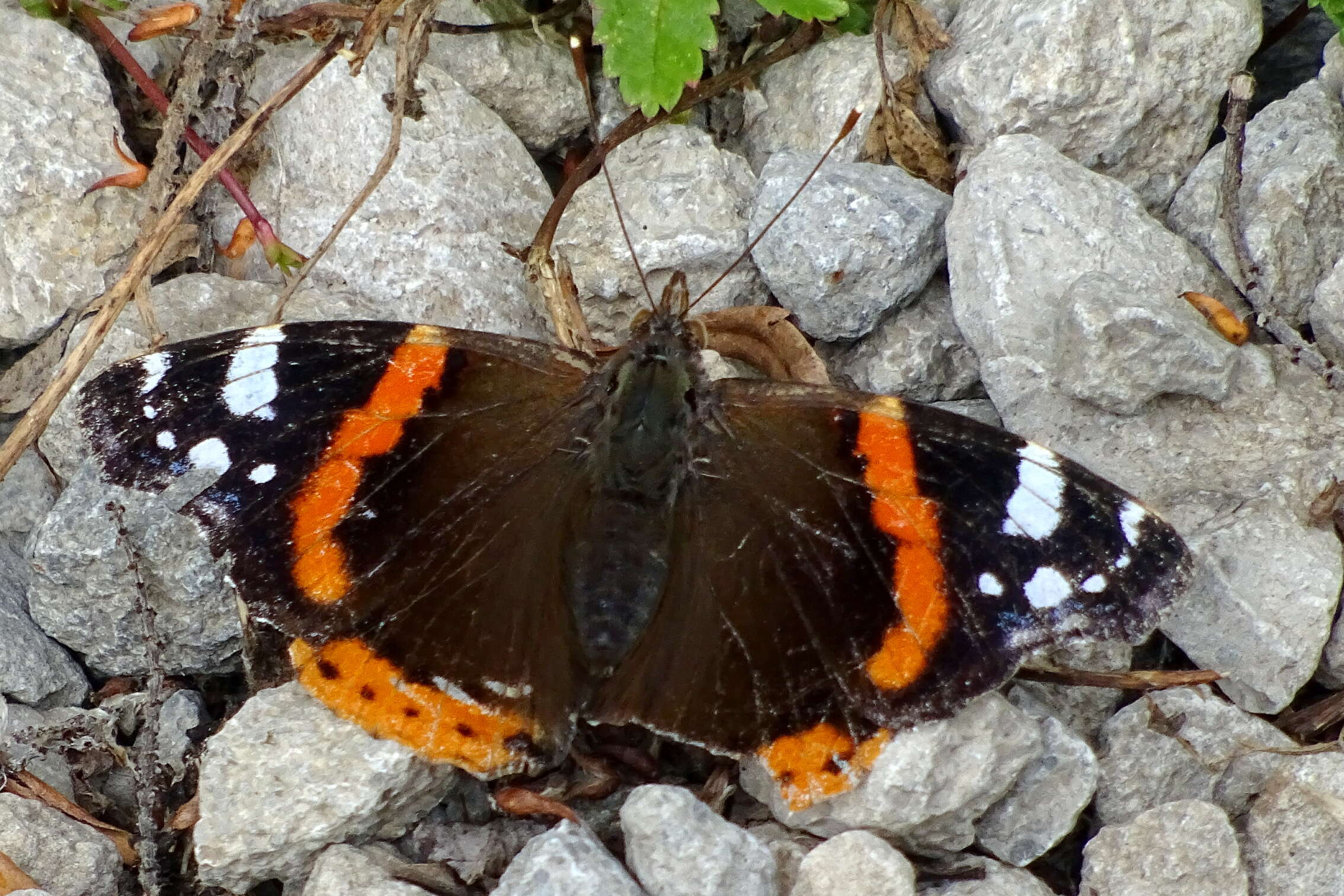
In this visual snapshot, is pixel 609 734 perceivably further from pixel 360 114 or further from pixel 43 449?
pixel 360 114

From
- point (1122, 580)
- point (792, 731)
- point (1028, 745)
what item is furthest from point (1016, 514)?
point (792, 731)

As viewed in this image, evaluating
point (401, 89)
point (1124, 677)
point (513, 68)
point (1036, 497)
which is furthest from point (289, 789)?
point (513, 68)

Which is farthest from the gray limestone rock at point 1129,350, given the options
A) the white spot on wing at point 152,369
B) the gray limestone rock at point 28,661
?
the gray limestone rock at point 28,661

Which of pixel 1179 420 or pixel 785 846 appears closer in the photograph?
pixel 785 846

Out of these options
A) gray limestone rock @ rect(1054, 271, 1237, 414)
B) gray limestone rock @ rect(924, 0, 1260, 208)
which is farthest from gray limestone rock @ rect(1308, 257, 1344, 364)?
gray limestone rock @ rect(924, 0, 1260, 208)

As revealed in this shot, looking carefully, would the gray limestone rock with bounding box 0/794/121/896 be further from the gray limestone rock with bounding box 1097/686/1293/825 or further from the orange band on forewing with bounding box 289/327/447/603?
the gray limestone rock with bounding box 1097/686/1293/825

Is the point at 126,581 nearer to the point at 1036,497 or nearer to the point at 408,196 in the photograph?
the point at 408,196
